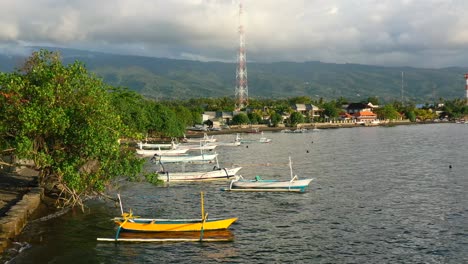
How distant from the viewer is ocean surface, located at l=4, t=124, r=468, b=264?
88.6 feet

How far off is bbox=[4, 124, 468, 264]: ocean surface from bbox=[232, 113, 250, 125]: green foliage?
119 metres

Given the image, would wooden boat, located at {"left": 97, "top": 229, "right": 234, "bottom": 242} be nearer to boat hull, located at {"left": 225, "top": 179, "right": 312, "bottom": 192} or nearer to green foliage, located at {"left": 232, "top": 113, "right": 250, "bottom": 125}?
boat hull, located at {"left": 225, "top": 179, "right": 312, "bottom": 192}

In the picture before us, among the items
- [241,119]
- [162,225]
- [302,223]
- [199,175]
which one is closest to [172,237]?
[162,225]

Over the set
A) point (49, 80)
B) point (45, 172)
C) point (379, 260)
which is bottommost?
point (379, 260)

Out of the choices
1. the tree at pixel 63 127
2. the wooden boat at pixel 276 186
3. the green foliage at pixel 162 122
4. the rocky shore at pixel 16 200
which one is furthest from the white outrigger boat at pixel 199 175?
the green foliage at pixel 162 122

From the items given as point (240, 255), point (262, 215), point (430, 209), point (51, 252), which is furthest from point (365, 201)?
point (51, 252)

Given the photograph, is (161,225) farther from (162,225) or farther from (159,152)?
(159,152)

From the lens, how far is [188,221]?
30.0 m

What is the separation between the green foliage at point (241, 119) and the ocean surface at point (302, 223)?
4670 inches

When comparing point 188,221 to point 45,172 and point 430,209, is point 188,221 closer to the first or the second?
point 45,172

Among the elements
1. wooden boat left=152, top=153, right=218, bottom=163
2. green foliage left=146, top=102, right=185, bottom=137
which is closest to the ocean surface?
wooden boat left=152, top=153, right=218, bottom=163

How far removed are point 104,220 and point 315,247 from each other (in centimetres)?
1581

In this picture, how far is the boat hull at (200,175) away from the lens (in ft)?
173

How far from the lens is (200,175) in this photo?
53.6 m
